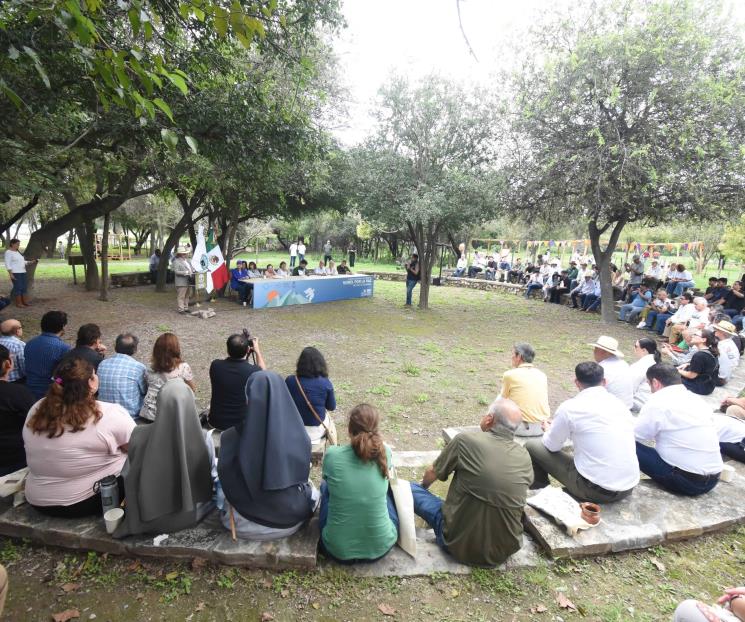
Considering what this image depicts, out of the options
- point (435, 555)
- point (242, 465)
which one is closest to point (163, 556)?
point (242, 465)

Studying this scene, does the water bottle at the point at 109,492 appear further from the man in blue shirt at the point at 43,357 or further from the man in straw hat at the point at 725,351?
the man in straw hat at the point at 725,351

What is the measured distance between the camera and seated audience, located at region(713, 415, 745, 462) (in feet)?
14.0

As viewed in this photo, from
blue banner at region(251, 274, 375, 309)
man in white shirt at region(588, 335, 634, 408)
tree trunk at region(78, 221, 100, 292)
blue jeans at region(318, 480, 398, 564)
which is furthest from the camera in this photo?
tree trunk at region(78, 221, 100, 292)

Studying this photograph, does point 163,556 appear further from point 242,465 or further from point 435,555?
point 435,555

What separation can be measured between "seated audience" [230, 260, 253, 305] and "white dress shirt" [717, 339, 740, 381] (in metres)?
10.7

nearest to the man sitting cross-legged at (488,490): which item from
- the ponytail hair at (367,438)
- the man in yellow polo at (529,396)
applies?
the ponytail hair at (367,438)

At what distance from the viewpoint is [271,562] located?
8.79ft

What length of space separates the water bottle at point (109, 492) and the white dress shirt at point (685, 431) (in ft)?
13.3

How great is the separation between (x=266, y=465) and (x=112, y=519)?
1.11 meters

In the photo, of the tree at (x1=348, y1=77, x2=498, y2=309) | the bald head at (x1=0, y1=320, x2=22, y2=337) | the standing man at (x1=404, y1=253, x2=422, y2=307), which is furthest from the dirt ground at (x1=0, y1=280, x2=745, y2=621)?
the tree at (x1=348, y1=77, x2=498, y2=309)

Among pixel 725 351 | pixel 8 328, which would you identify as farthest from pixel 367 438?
pixel 725 351

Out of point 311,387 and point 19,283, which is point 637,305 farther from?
point 19,283

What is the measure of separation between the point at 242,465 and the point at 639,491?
10.5ft

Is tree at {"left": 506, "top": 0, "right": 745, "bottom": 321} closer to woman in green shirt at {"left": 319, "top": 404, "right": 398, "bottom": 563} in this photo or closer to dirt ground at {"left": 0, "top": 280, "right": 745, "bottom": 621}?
dirt ground at {"left": 0, "top": 280, "right": 745, "bottom": 621}
